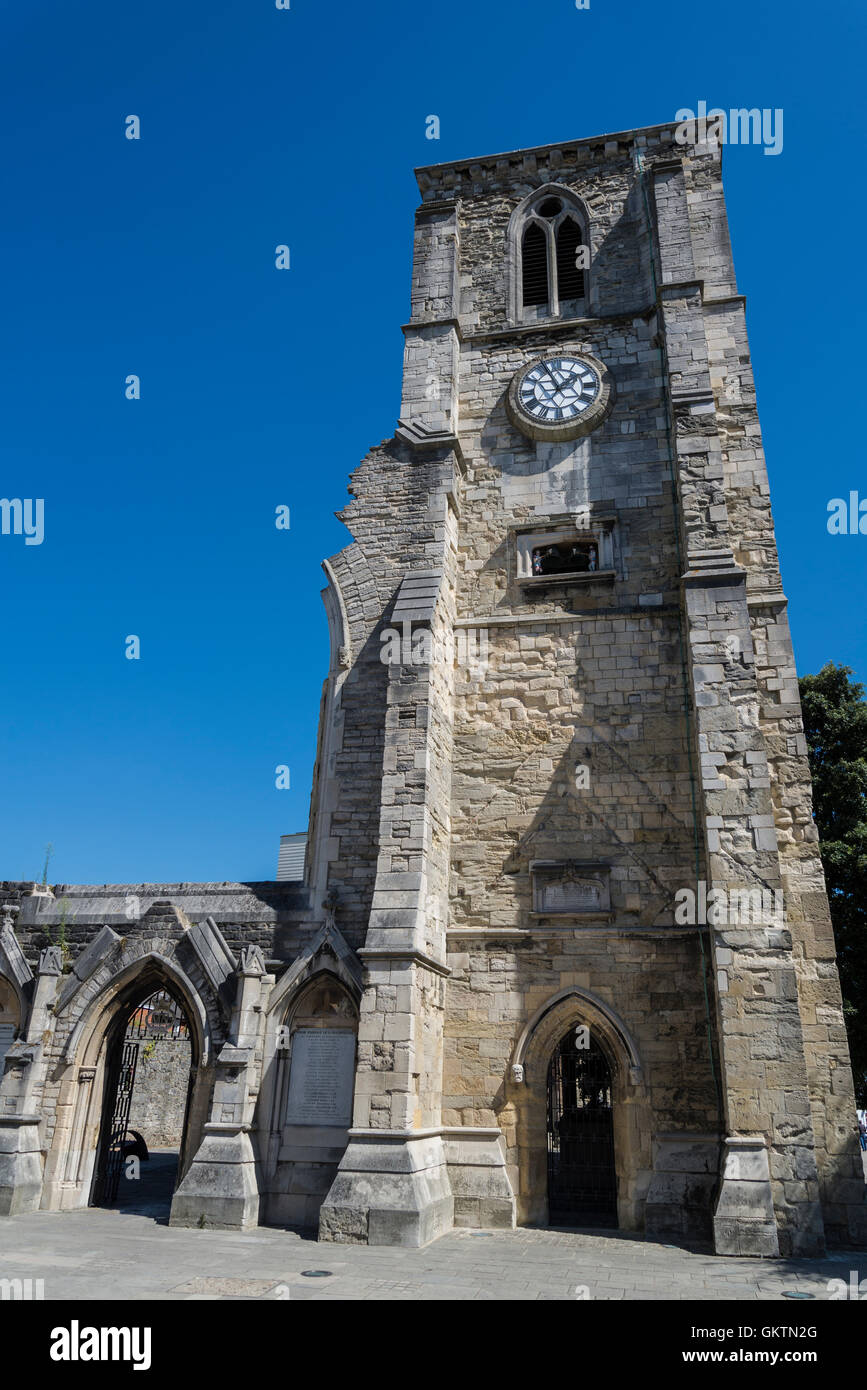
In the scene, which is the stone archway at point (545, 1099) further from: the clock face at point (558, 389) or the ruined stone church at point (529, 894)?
the clock face at point (558, 389)

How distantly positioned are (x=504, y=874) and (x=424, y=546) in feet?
16.1

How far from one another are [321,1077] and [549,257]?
46.3 ft

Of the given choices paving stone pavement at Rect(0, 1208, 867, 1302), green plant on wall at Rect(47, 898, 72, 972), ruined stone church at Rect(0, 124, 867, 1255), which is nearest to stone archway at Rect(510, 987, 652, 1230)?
ruined stone church at Rect(0, 124, 867, 1255)

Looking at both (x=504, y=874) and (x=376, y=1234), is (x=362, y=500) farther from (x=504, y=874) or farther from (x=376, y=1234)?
(x=376, y=1234)

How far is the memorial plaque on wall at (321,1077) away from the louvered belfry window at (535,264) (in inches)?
502

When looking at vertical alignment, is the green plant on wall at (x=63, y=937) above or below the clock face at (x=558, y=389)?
below

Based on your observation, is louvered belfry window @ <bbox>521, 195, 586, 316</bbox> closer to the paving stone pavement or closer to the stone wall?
the paving stone pavement

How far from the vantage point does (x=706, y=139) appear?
16.4m

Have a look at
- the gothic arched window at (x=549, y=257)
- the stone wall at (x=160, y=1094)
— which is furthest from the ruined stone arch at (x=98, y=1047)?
the stone wall at (x=160, y=1094)

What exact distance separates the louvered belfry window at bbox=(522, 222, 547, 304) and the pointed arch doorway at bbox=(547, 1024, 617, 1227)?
491 inches

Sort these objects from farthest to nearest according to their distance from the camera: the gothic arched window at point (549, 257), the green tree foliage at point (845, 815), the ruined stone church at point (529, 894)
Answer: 1. the gothic arched window at point (549, 257)
2. the green tree foliage at point (845, 815)
3. the ruined stone church at point (529, 894)

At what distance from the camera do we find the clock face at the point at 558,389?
1466 cm

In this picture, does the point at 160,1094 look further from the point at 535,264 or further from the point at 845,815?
the point at 535,264

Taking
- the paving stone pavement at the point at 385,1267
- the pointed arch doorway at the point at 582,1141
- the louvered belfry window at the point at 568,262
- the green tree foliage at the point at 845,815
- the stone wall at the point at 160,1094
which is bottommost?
the paving stone pavement at the point at 385,1267
